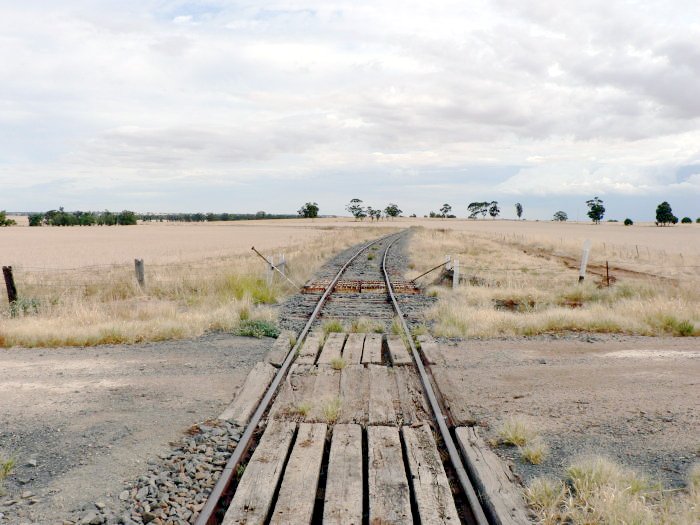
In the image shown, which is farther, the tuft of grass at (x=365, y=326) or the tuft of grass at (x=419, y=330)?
the tuft of grass at (x=365, y=326)

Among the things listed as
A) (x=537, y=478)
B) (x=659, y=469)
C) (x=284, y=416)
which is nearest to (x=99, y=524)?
(x=284, y=416)

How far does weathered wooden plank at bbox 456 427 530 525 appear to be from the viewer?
3.96m

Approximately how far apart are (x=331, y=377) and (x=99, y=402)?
2.74 m

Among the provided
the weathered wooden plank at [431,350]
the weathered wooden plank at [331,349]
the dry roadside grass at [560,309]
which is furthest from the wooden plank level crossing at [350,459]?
the dry roadside grass at [560,309]

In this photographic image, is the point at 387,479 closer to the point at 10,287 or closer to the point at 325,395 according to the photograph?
the point at 325,395

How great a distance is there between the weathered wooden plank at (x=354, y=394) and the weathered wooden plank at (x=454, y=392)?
90 centimetres

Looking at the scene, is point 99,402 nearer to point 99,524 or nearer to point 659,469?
point 99,524

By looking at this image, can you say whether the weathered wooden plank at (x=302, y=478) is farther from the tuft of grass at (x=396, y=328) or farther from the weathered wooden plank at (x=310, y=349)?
the tuft of grass at (x=396, y=328)

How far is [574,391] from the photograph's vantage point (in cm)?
693

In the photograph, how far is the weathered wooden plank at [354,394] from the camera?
5.87 m

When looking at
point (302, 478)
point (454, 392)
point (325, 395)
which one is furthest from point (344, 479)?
point (454, 392)

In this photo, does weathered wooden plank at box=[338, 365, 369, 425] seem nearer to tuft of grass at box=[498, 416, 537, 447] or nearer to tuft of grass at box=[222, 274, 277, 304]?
tuft of grass at box=[498, 416, 537, 447]

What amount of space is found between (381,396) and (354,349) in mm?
2227

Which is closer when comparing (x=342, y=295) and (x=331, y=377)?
(x=331, y=377)
